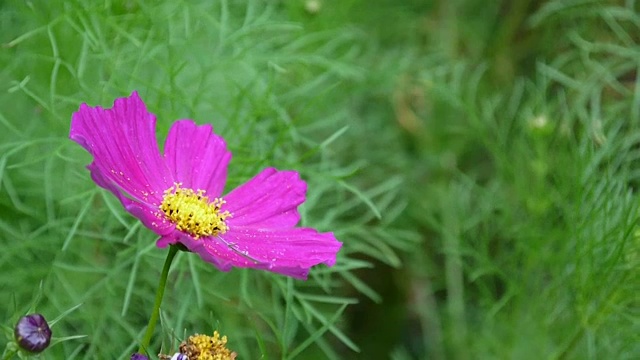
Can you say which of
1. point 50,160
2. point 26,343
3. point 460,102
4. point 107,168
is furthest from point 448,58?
point 26,343

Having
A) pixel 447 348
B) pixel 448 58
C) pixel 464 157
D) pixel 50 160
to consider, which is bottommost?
pixel 447 348

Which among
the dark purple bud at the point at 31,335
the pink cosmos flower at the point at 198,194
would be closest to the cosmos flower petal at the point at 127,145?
the pink cosmos flower at the point at 198,194

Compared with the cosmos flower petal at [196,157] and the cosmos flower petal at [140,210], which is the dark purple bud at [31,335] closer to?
the cosmos flower petal at [140,210]

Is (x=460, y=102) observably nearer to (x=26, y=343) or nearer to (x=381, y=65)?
(x=381, y=65)

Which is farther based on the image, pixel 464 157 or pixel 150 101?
pixel 464 157

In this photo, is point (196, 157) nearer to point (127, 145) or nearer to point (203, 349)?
point (127, 145)

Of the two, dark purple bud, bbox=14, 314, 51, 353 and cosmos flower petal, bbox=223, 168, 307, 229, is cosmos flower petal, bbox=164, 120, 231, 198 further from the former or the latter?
dark purple bud, bbox=14, 314, 51, 353

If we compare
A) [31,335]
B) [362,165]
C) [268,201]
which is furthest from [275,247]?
[362,165]
